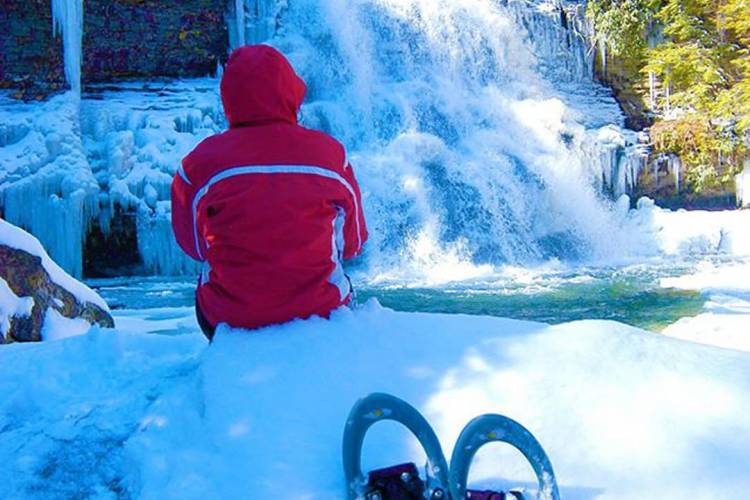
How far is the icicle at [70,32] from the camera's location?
459 inches

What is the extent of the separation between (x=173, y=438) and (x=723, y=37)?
16.5 metres

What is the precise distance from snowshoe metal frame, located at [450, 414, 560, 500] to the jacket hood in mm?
1147

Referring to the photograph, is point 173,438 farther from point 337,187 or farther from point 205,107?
point 205,107

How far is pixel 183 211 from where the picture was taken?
2082 mm

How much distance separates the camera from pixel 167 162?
31.6 ft

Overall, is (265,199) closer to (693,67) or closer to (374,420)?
(374,420)

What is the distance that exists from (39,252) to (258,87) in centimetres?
277

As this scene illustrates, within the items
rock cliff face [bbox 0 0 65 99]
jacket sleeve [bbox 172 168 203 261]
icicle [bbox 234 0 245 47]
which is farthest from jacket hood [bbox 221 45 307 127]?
icicle [bbox 234 0 245 47]

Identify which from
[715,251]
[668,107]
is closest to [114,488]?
[715,251]

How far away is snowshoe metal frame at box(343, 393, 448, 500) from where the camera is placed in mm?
1263

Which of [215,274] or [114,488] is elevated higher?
[215,274]

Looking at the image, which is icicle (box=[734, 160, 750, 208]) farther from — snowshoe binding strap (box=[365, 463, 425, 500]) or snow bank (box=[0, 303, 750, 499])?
snowshoe binding strap (box=[365, 463, 425, 500])

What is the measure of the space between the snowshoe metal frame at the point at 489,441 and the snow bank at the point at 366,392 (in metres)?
0.08

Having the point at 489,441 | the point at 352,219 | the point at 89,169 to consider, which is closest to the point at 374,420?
the point at 489,441
